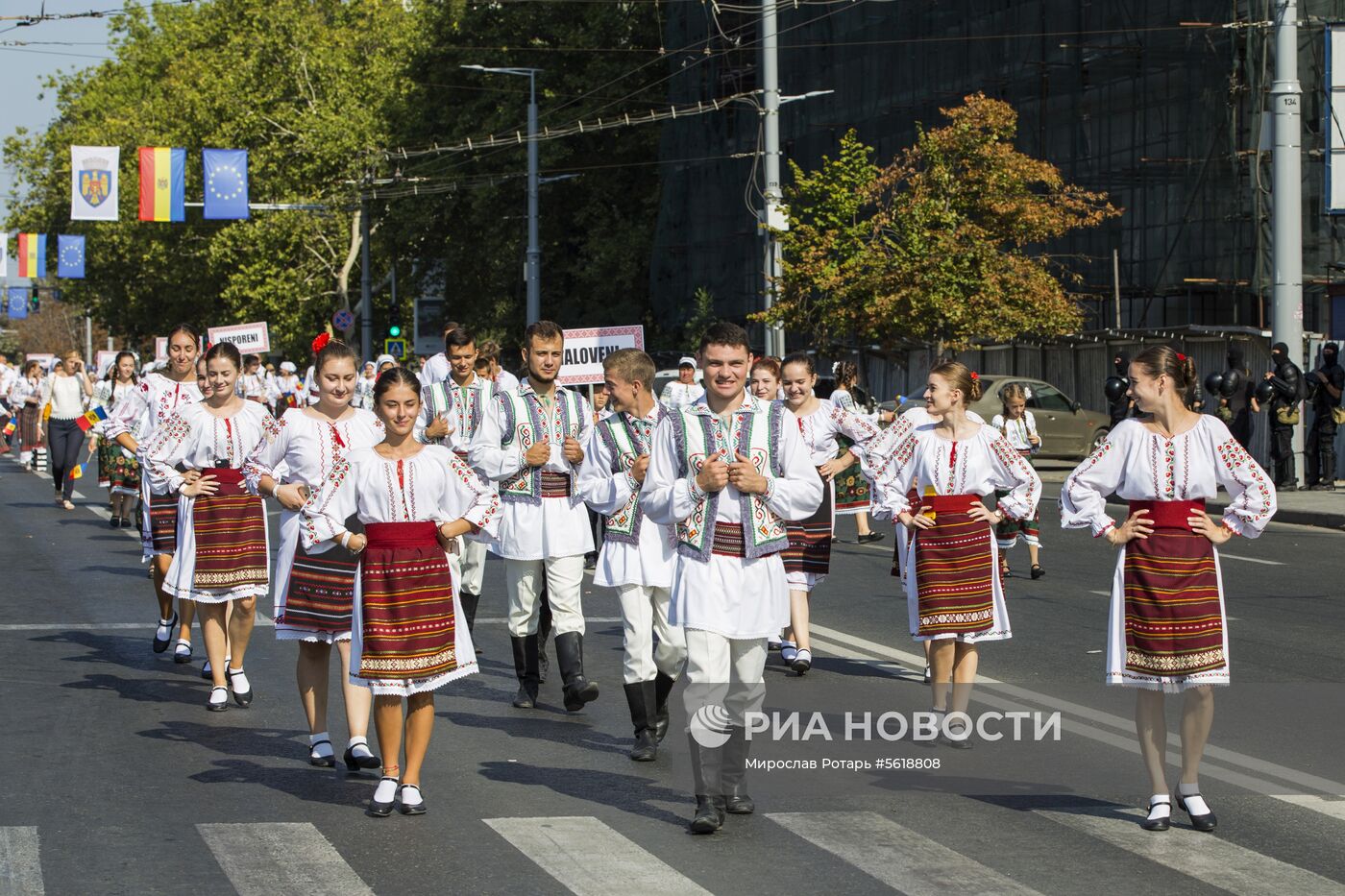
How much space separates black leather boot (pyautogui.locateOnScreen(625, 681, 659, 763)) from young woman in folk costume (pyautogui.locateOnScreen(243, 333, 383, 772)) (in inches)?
43.4

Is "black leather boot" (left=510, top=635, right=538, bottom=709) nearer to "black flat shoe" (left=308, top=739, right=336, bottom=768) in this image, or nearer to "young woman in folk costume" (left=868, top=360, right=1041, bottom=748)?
"black flat shoe" (left=308, top=739, right=336, bottom=768)

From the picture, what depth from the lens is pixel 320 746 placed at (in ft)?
26.9

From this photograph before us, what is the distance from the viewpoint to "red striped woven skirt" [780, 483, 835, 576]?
36.1ft

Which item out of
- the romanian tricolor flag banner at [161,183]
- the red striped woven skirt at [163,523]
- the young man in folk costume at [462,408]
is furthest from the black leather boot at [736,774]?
the romanian tricolor flag banner at [161,183]

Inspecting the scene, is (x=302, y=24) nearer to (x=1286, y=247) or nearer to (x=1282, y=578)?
(x=1286, y=247)

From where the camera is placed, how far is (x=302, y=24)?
213ft

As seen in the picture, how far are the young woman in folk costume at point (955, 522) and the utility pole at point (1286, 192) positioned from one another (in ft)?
51.1

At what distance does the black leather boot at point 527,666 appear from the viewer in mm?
9812

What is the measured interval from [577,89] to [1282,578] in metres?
37.5

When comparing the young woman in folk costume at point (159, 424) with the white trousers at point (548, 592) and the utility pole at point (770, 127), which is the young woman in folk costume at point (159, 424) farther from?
the utility pole at point (770, 127)

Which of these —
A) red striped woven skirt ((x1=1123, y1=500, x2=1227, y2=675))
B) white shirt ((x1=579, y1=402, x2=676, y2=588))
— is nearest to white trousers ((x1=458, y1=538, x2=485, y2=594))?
white shirt ((x1=579, y1=402, x2=676, y2=588))

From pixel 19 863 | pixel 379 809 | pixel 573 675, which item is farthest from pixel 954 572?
pixel 19 863


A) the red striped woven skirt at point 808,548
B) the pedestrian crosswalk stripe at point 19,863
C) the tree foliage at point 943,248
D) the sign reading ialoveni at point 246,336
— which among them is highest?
the tree foliage at point 943,248

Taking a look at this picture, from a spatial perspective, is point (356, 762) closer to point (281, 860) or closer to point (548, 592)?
point (281, 860)
